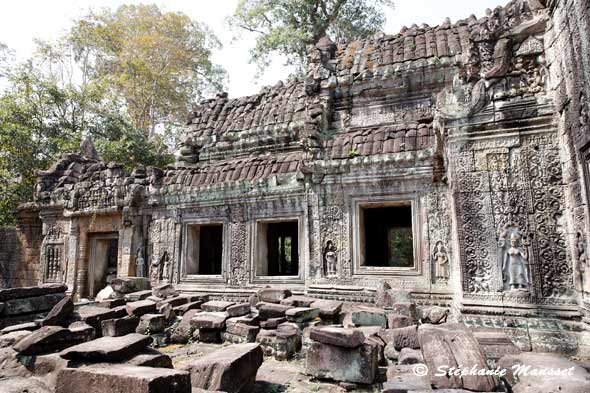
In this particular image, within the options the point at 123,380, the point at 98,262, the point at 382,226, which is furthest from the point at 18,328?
the point at 382,226

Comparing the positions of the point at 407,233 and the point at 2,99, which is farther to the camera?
the point at 407,233

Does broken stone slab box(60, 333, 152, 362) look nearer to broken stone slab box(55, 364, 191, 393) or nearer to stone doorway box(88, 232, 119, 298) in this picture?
broken stone slab box(55, 364, 191, 393)

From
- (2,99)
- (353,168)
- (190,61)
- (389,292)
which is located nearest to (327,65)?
(353,168)

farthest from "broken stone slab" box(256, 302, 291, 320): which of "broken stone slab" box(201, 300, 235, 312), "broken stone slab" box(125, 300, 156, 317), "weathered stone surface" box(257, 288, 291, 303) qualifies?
"broken stone slab" box(125, 300, 156, 317)

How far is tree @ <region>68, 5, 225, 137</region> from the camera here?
20.3 m

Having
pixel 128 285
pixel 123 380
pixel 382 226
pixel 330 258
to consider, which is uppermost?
pixel 382 226

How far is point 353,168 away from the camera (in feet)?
23.6

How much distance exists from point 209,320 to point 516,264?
4325 millimetres

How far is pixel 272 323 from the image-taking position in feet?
17.7

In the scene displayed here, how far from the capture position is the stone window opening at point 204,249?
943 cm

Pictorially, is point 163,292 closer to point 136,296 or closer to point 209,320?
point 136,296

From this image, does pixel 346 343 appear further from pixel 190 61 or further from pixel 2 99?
pixel 190 61

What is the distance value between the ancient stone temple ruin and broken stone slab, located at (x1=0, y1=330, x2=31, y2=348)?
13.5 ft

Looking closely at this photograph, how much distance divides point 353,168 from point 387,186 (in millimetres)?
731
